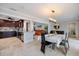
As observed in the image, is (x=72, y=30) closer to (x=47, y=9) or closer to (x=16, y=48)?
(x=47, y=9)

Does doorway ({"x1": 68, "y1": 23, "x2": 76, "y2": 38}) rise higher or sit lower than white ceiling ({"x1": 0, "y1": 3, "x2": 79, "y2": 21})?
lower

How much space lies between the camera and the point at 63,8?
210cm

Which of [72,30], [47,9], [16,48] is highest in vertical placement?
[47,9]

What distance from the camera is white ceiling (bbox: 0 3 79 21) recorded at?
6.53 ft

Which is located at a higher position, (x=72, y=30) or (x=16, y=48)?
(x=72, y=30)

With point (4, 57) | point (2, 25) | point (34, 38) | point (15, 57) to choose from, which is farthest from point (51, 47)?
point (2, 25)

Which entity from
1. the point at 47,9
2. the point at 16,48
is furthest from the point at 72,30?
the point at 16,48

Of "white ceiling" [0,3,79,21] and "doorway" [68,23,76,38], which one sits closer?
"white ceiling" [0,3,79,21]

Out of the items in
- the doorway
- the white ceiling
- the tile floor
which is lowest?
the tile floor

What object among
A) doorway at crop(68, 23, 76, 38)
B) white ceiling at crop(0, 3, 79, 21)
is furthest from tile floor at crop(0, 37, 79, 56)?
white ceiling at crop(0, 3, 79, 21)

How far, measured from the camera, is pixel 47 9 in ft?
7.03

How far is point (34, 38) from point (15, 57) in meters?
0.73

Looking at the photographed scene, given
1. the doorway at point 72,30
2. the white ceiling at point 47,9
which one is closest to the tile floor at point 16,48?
the doorway at point 72,30

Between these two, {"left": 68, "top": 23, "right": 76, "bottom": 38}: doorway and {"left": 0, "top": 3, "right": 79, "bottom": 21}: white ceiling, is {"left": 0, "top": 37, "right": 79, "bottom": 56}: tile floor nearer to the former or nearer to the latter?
{"left": 68, "top": 23, "right": 76, "bottom": 38}: doorway
